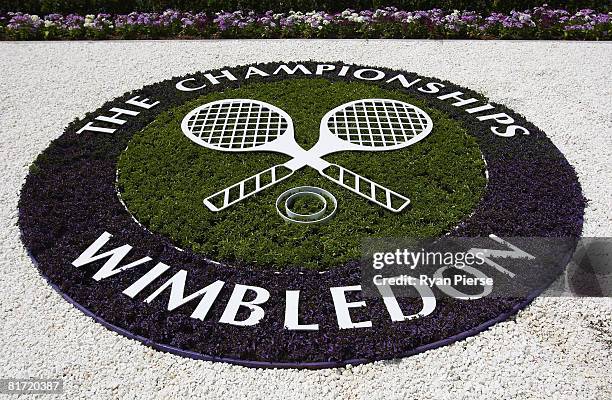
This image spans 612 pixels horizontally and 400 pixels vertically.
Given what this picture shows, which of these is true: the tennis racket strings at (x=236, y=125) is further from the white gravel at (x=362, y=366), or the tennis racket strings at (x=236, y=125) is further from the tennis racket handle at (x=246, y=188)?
the white gravel at (x=362, y=366)

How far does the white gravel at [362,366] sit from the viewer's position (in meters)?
5.39

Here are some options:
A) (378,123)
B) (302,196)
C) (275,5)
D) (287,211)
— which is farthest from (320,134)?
(275,5)

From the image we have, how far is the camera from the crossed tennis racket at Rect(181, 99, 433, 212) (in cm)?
767

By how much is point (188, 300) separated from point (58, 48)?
26.7 ft

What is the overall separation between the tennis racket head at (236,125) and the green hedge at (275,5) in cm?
531

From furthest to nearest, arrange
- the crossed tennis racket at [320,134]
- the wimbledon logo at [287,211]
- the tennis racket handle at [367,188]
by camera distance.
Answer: the crossed tennis racket at [320,134]
the tennis racket handle at [367,188]
the wimbledon logo at [287,211]

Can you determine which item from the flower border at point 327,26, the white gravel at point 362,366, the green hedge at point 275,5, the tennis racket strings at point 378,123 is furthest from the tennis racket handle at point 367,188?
the green hedge at point 275,5

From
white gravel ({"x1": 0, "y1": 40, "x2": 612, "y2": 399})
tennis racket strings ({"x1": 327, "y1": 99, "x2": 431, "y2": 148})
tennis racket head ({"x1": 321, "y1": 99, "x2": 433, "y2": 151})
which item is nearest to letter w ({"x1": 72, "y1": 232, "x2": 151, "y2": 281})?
white gravel ({"x1": 0, "y1": 40, "x2": 612, "y2": 399})

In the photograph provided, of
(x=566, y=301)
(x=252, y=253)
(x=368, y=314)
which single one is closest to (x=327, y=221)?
(x=252, y=253)

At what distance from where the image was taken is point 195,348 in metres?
5.68

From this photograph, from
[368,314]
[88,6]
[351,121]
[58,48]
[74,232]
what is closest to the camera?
[368,314]

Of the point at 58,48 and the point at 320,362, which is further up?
the point at 58,48

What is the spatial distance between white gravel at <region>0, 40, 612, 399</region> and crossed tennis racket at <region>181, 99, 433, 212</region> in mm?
2043

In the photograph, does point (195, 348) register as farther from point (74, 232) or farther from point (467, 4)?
point (467, 4)
